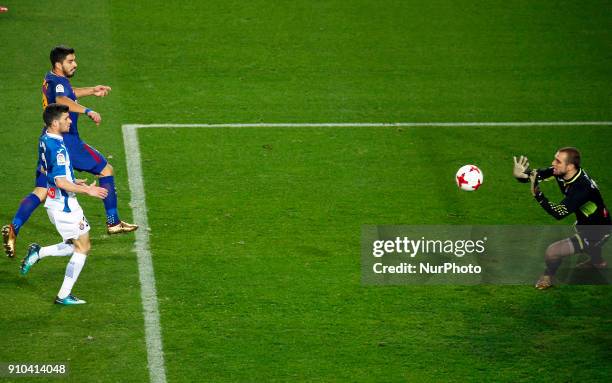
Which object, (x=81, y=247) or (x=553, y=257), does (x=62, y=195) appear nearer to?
(x=81, y=247)

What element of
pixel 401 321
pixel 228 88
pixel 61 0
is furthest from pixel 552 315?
pixel 61 0

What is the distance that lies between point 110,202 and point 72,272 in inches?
65.4

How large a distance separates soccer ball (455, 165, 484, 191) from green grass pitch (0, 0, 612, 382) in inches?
19.6

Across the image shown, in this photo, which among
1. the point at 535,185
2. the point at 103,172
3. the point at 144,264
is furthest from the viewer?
the point at 103,172

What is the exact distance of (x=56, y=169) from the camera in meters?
10.7

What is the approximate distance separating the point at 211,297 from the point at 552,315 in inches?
→ 133

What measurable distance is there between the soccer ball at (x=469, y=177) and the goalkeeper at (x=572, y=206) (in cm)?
128

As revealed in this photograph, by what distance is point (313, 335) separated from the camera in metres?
10.5

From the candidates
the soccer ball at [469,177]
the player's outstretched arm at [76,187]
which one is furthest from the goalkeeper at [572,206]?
the player's outstretched arm at [76,187]

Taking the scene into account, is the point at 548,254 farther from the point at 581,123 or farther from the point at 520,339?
the point at 581,123

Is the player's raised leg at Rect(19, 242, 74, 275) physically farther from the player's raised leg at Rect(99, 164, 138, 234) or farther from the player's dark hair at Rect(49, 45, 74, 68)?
the player's dark hair at Rect(49, 45, 74, 68)

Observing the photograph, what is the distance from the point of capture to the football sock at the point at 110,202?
12.4 meters

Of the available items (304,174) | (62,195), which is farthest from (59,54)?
(304,174)

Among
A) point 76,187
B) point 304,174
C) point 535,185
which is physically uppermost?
point 304,174
